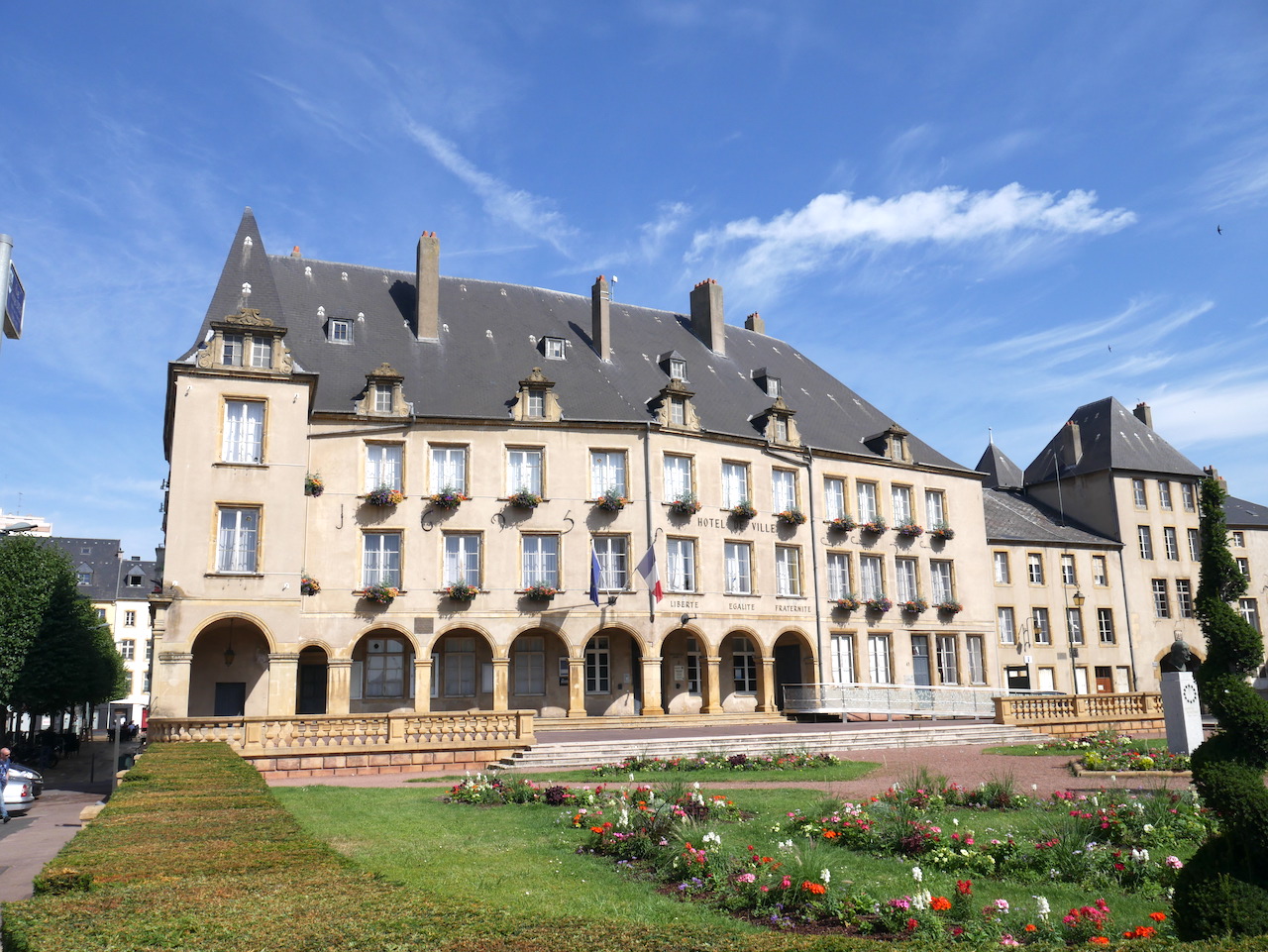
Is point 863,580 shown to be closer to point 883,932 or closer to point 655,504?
point 655,504

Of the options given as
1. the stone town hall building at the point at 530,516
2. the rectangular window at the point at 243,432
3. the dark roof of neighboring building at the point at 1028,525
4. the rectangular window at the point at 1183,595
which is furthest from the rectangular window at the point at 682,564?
the rectangular window at the point at 1183,595

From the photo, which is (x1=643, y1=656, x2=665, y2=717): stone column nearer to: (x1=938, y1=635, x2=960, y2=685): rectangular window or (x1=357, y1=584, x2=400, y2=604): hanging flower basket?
(x1=357, y1=584, x2=400, y2=604): hanging flower basket

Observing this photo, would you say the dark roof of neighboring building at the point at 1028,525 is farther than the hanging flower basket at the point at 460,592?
Yes

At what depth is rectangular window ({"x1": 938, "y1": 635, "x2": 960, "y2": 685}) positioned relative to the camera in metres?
41.7

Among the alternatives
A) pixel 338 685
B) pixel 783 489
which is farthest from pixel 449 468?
pixel 783 489

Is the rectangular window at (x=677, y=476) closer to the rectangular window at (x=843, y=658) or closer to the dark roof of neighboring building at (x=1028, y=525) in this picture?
the rectangular window at (x=843, y=658)

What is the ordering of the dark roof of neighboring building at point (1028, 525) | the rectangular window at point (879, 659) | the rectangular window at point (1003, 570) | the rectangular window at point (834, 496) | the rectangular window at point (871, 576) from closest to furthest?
the rectangular window at point (879, 659)
the rectangular window at point (834, 496)
the rectangular window at point (871, 576)
the rectangular window at point (1003, 570)
the dark roof of neighboring building at point (1028, 525)

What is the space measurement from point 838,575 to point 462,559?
15.1 meters

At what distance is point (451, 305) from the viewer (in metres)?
39.0

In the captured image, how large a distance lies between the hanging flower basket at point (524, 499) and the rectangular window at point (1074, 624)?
27.6 m

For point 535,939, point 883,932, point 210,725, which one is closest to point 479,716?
point 210,725

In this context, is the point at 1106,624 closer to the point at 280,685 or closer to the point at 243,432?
the point at 280,685

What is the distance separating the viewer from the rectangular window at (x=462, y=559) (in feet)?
109

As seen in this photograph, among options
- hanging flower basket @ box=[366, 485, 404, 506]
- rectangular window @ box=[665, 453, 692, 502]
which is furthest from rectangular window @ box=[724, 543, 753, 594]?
hanging flower basket @ box=[366, 485, 404, 506]
